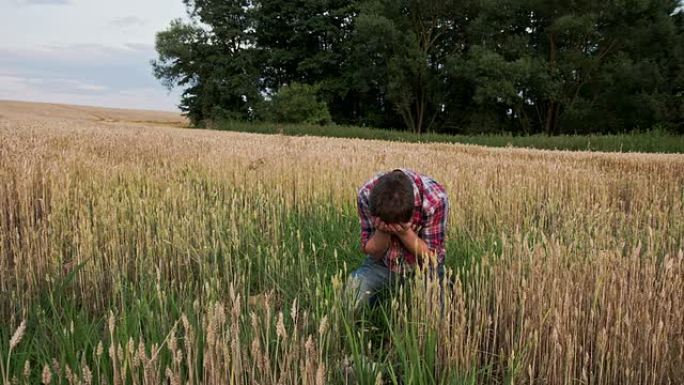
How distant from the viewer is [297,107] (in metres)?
41.7

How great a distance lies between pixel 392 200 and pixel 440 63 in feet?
148

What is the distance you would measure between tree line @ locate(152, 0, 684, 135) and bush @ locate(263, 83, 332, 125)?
0.37 ft

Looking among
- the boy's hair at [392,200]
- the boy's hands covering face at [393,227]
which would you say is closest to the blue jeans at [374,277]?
the boy's hands covering face at [393,227]

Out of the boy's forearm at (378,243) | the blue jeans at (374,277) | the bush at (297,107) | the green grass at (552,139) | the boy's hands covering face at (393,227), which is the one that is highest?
the bush at (297,107)

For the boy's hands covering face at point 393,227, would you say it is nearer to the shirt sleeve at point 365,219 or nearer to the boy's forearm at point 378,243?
the boy's forearm at point 378,243

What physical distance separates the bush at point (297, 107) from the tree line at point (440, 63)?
112 mm

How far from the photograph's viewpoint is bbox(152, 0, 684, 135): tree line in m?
36.9

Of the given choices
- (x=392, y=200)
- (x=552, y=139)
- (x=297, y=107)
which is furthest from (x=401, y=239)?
(x=297, y=107)

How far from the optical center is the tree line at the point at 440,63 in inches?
1454

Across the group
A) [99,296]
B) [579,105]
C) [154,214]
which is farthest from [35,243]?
[579,105]

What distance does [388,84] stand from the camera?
42.5 m

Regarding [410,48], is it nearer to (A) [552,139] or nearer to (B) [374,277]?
(A) [552,139]

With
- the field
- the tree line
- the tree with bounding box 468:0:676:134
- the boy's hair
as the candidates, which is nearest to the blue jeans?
the field

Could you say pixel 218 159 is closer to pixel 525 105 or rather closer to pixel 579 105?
pixel 579 105
